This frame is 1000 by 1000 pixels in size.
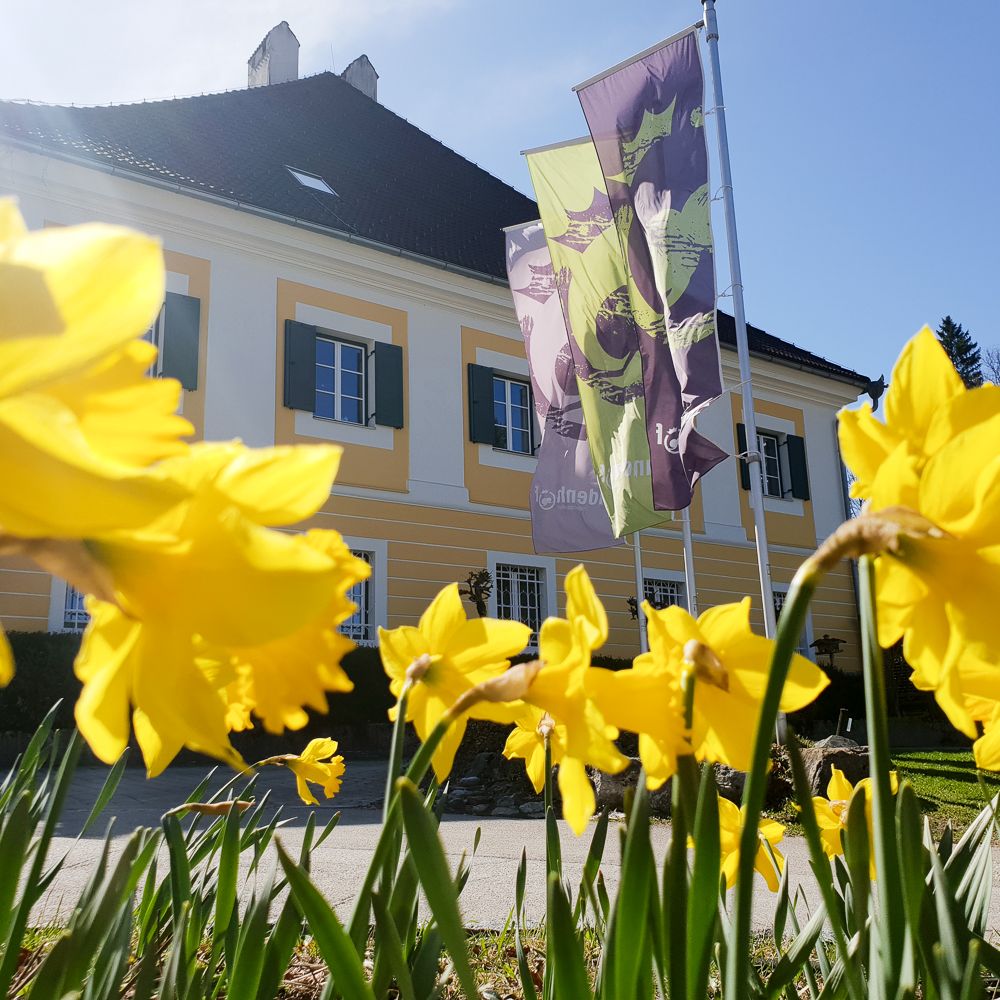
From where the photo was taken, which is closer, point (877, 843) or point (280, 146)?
point (877, 843)

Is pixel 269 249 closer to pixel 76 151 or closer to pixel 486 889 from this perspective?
pixel 76 151

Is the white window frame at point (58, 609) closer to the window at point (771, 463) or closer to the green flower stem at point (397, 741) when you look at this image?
the green flower stem at point (397, 741)

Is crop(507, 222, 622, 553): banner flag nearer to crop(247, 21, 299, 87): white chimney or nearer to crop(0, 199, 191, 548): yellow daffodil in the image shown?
crop(0, 199, 191, 548): yellow daffodil

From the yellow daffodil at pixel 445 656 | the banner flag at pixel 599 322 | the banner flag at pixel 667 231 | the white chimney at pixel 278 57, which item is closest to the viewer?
the yellow daffodil at pixel 445 656

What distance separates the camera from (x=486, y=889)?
2.61 metres

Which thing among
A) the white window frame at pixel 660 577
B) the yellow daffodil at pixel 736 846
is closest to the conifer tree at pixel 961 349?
the white window frame at pixel 660 577

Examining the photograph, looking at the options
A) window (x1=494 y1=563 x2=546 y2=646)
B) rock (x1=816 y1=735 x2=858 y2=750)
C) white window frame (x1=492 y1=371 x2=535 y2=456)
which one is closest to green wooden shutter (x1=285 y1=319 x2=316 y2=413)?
white window frame (x1=492 y1=371 x2=535 y2=456)

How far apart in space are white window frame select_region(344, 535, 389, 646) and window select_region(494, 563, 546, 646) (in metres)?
1.62

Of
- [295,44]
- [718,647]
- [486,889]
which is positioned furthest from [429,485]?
[718,647]

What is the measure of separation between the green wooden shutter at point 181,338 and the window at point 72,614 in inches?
93.6

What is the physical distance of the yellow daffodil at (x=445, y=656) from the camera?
617 millimetres

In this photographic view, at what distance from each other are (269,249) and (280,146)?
2.90 meters

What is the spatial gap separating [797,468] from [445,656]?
547 inches

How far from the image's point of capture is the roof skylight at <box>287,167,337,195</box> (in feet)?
37.3
